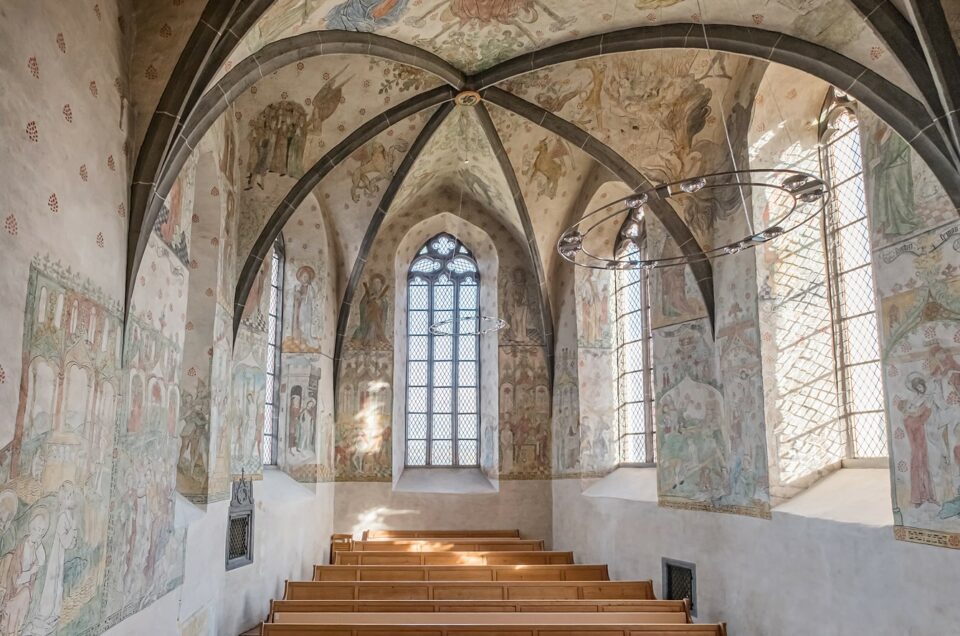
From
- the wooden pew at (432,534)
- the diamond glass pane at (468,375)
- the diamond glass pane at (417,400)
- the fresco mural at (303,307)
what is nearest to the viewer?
the fresco mural at (303,307)

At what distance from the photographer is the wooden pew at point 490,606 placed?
432 inches

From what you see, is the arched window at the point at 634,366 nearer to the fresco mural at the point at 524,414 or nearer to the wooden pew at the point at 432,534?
the fresco mural at the point at 524,414

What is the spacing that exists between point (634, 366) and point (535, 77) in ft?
21.1

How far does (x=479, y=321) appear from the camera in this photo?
19.6 metres

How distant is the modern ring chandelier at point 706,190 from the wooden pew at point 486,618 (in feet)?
15.0

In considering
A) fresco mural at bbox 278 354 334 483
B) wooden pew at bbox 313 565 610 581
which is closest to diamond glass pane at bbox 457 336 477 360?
fresco mural at bbox 278 354 334 483

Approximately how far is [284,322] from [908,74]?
12462 mm

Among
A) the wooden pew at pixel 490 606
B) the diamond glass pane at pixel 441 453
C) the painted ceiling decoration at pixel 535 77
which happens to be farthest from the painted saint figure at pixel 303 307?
the wooden pew at pixel 490 606

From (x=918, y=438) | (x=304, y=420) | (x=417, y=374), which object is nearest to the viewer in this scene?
(x=918, y=438)

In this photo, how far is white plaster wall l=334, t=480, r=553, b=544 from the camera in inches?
714

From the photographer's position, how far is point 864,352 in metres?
10.5

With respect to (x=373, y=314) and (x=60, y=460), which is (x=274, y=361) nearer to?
(x=373, y=314)

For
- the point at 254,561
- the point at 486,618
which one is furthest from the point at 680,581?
the point at 254,561

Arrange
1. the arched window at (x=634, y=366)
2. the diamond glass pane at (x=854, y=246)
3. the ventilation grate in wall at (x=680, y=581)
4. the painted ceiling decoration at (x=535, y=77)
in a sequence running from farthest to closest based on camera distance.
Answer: the arched window at (x=634, y=366), the ventilation grate in wall at (x=680, y=581), the diamond glass pane at (x=854, y=246), the painted ceiling decoration at (x=535, y=77)
